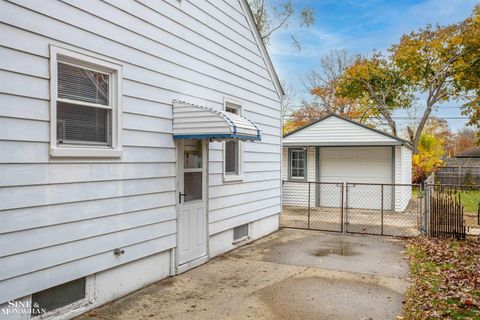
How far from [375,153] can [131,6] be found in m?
11.4

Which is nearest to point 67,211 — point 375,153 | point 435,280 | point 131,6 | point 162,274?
point 162,274

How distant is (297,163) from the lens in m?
15.2

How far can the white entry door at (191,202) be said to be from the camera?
5934 millimetres

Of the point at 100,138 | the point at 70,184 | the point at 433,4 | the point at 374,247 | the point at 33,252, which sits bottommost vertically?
the point at 374,247

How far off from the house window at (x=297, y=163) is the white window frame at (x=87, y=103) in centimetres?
1112

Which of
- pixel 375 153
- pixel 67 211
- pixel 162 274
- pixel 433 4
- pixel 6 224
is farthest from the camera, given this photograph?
pixel 433 4

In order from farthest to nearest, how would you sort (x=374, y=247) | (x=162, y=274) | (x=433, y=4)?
(x=433, y=4) < (x=374, y=247) < (x=162, y=274)

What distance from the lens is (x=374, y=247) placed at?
802 centimetres

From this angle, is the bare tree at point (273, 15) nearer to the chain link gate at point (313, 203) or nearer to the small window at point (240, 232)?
the chain link gate at point (313, 203)

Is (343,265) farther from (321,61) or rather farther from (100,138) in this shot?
(321,61)

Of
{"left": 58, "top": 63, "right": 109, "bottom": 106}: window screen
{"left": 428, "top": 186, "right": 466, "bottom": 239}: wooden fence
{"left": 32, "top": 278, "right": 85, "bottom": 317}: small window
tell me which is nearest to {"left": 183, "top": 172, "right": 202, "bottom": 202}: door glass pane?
{"left": 58, "top": 63, "right": 109, "bottom": 106}: window screen

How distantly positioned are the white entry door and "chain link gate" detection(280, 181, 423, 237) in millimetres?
4289

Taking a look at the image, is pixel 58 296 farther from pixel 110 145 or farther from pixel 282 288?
pixel 282 288

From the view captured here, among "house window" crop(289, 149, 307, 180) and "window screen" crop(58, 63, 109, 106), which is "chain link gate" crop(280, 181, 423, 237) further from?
"window screen" crop(58, 63, 109, 106)
